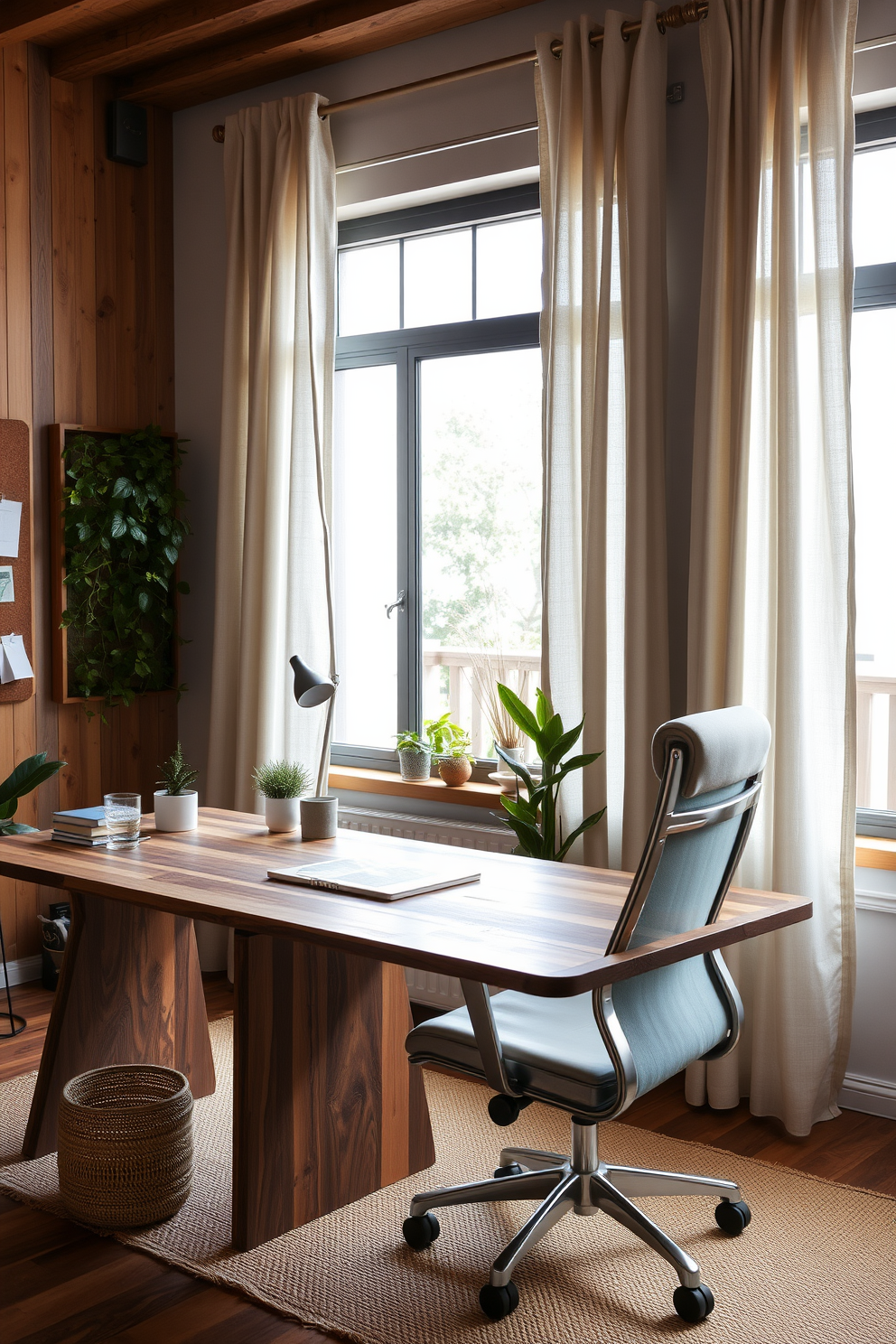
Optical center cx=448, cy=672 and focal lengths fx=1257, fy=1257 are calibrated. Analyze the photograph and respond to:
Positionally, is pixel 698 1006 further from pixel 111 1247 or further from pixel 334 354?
pixel 334 354

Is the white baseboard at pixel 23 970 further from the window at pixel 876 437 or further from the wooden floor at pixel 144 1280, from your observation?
the window at pixel 876 437

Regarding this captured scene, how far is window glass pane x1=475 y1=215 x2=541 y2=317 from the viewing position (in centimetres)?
393

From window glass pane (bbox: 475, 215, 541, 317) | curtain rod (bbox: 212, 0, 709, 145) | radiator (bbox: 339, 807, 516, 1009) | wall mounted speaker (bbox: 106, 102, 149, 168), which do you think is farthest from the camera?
wall mounted speaker (bbox: 106, 102, 149, 168)

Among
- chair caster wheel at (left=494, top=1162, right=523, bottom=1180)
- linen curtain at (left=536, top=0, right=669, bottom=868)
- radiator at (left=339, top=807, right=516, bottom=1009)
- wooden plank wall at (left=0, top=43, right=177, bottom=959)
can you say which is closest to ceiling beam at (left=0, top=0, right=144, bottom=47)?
wooden plank wall at (left=0, top=43, right=177, bottom=959)

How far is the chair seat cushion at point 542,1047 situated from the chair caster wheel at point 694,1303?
44cm

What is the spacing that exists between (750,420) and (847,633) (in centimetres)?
58

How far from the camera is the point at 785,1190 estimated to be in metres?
2.75

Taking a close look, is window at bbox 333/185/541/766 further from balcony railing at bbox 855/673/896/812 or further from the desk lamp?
the desk lamp

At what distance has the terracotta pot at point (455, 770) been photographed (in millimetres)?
3992

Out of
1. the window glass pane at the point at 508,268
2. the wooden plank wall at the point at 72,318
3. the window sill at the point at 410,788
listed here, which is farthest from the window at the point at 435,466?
the wooden plank wall at the point at 72,318

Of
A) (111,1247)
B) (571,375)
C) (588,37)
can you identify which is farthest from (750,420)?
(111,1247)

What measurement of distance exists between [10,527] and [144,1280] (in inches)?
99.9

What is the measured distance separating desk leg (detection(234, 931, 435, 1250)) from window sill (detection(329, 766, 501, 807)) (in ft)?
3.72

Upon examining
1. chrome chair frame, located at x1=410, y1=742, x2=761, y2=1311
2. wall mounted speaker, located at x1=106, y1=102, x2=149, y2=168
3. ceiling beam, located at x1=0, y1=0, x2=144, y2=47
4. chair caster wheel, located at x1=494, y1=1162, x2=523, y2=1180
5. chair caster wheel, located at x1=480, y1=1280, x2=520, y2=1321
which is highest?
ceiling beam, located at x1=0, y1=0, x2=144, y2=47
